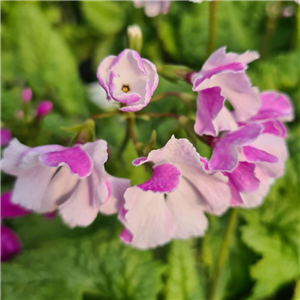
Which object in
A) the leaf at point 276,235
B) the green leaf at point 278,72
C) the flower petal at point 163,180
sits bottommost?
the leaf at point 276,235

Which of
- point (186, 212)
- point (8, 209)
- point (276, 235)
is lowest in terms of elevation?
point (276, 235)

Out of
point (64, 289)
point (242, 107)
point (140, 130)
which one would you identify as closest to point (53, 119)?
point (140, 130)

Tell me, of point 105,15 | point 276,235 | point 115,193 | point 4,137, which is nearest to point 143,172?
point 115,193

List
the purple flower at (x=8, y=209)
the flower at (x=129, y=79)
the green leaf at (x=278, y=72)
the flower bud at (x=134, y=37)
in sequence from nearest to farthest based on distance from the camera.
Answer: the flower at (x=129, y=79) < the flower bud at (x=134, y=37) < the purple flower at (x=8, y=209) < the green leaf at (x=278, y=72)

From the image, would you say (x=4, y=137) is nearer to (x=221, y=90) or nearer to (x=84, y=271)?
(x=84, y=271)

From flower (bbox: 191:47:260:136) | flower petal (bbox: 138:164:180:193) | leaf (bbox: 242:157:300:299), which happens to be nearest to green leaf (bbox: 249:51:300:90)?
leaf (bbox: 242:157:300:299)

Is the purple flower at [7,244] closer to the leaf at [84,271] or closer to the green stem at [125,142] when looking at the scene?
the leaf at [84,271]

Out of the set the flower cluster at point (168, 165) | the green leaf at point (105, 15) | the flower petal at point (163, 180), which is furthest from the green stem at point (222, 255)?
the green leaf at point (105, 15)
